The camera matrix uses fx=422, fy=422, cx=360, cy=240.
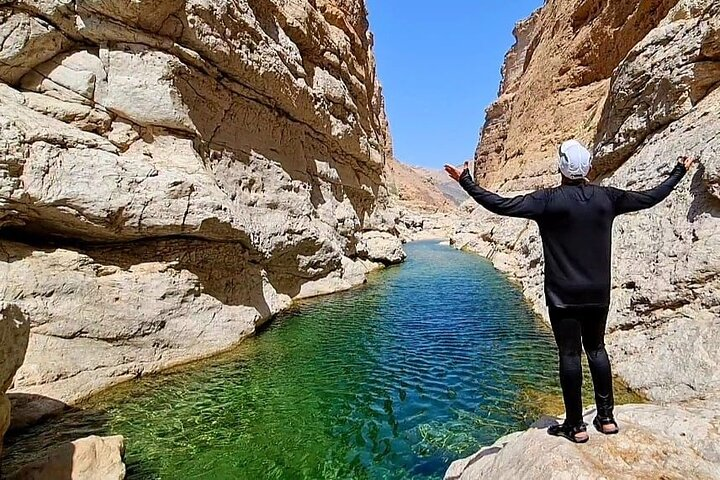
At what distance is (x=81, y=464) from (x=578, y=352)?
578 centimetres

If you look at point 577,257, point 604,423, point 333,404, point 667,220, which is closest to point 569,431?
point 604,423

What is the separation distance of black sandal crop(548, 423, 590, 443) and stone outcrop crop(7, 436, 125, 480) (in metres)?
5.14

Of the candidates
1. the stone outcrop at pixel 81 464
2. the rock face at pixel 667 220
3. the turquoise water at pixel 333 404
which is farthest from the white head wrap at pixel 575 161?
the stone outcrop at pixel 81 464

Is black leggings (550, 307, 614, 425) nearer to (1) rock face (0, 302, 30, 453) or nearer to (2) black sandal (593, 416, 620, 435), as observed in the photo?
(2) black sandal (593, 416, 620, 435)

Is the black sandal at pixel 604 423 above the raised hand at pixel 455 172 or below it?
below

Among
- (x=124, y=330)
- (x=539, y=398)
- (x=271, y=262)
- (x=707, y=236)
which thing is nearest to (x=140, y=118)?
(x=124, y=330)

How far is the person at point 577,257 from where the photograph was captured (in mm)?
3607

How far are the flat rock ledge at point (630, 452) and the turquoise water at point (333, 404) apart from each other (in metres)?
2.25

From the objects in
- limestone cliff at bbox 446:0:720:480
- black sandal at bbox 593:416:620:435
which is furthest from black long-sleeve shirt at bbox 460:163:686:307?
limestone cliff at bbox 446:0:720:480

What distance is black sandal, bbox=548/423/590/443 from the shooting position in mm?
3634

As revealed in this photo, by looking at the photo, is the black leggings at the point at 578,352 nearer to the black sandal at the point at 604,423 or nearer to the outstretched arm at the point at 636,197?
the black sandal at the point at 604,423

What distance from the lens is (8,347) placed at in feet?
17.5

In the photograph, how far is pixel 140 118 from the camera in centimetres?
1034

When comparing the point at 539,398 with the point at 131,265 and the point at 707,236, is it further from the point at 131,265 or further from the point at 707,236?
the point at 131,265
